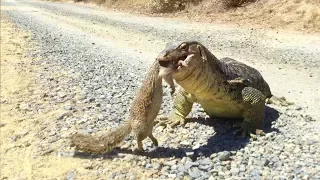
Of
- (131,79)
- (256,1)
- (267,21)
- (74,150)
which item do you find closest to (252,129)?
A: (74,150)

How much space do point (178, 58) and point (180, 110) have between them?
6.38 feet

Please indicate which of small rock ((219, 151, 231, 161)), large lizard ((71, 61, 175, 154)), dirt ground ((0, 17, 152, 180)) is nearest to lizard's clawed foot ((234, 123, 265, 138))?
small rock ((219, 151, 231, 161))

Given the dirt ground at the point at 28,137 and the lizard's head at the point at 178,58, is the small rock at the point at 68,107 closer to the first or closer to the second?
the dirt ground at the point at 28,137

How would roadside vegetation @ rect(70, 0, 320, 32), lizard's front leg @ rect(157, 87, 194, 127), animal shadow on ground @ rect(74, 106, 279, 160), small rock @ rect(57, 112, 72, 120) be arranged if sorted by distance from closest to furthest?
animal shadow on ground @ rect(74, 106, 279, 160) → lizard's front leg @ rect(157, 87, 194, 127) → small rock @ rect(57, 112, 72, 120) → roadside vegetation @ rect(70, 0, 320, 32)

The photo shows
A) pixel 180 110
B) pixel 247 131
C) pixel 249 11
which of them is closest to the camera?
pixel 247 131

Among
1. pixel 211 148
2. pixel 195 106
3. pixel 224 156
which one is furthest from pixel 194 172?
pixel 195 106

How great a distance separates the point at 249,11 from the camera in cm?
2128

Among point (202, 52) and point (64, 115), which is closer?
point (202, 52)

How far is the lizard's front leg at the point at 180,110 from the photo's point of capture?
6492mm

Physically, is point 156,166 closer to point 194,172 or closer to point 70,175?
point 194,172

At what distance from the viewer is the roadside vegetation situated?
17906mm

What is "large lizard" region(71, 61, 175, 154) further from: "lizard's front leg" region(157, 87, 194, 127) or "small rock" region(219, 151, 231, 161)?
"lizard's front leg" region(157, 87, 194, 127)

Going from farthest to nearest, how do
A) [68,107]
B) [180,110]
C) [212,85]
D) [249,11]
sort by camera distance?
1. [249,11]
2. [68,107]
3. [180,110]
4. [212,85]

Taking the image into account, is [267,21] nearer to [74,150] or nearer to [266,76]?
[266,76]
